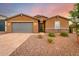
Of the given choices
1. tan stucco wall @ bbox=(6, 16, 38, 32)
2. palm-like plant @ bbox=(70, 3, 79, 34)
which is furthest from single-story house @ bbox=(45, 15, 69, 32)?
tan stucco wall @ bbox=(6, 16, 38, 32)

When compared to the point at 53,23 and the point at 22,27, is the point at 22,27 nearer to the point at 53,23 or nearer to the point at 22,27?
the point at 22,27

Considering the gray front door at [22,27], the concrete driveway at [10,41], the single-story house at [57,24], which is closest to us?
the concrete driveway at [10,41]

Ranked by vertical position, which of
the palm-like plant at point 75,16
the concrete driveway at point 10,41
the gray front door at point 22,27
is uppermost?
the palm-like plant at point 75,16

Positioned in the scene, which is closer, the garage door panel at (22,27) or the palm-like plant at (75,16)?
the palm-like plant at (75,16)

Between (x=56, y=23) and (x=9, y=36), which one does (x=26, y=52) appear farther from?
(x=56, y=23)

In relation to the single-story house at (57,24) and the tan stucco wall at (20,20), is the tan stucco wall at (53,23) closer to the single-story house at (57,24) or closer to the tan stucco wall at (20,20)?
the single-story house at (57,24)

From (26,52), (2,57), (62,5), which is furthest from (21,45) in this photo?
(62,5)

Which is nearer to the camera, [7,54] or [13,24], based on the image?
[7,54]

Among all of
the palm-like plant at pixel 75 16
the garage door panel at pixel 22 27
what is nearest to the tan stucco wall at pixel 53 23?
the palm-like plant at pixel 75 16

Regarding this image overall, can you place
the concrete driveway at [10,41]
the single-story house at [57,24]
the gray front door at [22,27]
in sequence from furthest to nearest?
1. the gray front door at [22,27]
2. the single-story house at [57,24]
3. the concrete driveway at [10,41]
